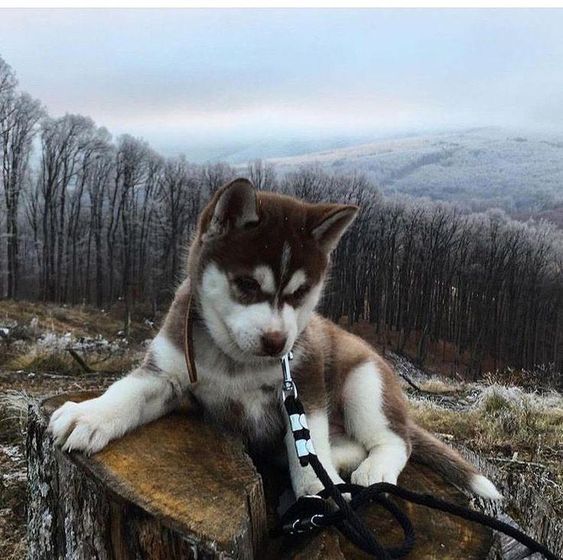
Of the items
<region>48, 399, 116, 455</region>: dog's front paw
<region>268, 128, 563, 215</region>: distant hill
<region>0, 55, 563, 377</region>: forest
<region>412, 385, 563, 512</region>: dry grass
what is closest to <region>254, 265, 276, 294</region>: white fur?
<region>48, 399, 116, 455</region>: dog's front paw

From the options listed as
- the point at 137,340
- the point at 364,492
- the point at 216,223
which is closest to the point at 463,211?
the point at 137,340

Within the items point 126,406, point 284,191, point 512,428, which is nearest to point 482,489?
point 126,406

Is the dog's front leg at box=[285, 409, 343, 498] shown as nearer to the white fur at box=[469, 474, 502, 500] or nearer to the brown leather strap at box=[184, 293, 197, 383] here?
the brown leather strap at box=[184, 293, 197, 383]

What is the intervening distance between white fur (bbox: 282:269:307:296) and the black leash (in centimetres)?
37

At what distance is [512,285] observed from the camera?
4.80 m

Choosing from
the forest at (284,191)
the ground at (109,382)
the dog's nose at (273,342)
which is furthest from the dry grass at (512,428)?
the dog's nose at (273,342)

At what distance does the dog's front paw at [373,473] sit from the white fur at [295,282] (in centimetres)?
52

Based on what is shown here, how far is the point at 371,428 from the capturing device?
5.94 ft

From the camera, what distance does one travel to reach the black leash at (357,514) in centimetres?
115

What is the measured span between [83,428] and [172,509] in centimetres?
36

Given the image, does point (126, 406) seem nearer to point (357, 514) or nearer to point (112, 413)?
point (112, 413)

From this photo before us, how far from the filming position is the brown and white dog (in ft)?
4.95

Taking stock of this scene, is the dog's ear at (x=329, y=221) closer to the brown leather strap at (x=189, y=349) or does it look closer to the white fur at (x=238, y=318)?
the white fur at (x=238, y=318)

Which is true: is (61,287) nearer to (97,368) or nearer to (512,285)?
(97,368)
